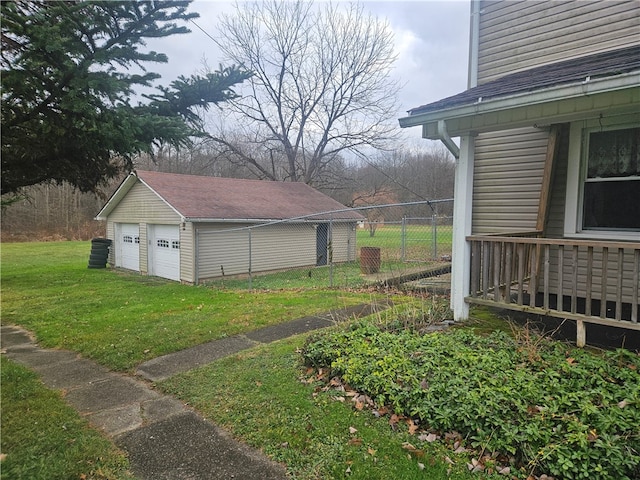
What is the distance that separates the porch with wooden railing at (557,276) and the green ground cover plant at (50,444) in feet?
14.6

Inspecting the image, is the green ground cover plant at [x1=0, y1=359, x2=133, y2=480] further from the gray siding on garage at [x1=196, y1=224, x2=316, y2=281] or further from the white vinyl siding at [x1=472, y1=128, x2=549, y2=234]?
the gray siding on garage at [x1=196, y1=224, x2=316, y2=281]

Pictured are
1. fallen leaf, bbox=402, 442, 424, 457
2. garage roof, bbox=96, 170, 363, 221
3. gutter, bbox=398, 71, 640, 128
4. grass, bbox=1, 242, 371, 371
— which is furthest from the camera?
garage roof, bbox=96, 170, 363, 221

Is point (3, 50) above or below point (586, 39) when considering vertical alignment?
below

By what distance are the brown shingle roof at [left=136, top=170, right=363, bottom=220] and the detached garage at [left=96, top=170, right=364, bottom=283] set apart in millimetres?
40

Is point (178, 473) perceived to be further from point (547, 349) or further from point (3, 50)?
point (3, 50)

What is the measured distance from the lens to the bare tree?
24047 millimetres

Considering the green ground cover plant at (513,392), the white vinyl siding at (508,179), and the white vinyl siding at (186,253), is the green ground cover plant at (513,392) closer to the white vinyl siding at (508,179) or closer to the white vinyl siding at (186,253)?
the white vinyl siding at (508,179)

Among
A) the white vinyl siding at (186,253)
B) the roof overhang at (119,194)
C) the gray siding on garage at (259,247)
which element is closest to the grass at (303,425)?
the gray siding on garage at (259,247)

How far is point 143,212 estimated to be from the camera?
49.2 ft

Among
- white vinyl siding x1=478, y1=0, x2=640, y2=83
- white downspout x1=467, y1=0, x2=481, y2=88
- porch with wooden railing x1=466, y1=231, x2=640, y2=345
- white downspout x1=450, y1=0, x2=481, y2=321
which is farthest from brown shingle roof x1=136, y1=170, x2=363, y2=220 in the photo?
porch with wooden railing x1=466, y1=231, x2=640, y2=345

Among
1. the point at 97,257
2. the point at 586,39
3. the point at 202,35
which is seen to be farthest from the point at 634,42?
the point at 97,257

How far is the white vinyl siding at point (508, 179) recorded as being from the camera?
6.16 m

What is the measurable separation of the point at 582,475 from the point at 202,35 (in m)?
15.5

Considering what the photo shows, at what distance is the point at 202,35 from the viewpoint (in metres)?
13.6
